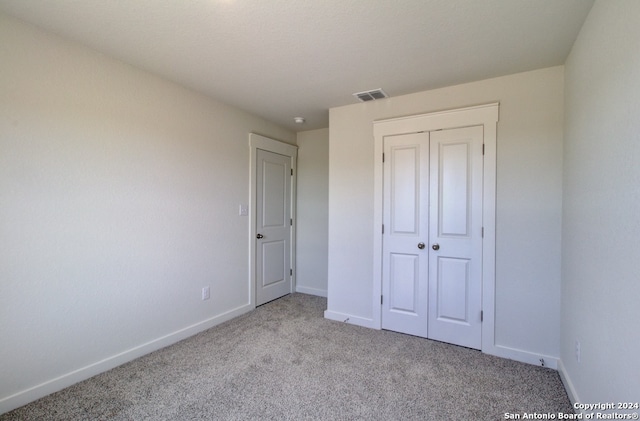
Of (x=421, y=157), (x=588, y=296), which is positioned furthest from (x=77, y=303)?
(x=588, y=296)

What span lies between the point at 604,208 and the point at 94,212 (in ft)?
10.3

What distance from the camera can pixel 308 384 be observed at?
203cm

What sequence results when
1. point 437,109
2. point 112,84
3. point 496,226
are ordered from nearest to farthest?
point 112,84 → point 496,226 → point 437,109

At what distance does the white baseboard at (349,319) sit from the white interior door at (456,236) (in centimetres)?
61

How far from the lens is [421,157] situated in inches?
109

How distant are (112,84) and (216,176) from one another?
1.16m

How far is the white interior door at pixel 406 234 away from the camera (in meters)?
2.77

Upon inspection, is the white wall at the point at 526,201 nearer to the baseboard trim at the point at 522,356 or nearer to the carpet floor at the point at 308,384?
the baseboard trim at the point at 522,356

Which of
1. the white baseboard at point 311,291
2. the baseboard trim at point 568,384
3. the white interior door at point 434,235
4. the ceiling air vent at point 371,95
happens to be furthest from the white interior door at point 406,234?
the white baseboard at point 311,291

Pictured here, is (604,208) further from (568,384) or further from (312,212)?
(312,212)

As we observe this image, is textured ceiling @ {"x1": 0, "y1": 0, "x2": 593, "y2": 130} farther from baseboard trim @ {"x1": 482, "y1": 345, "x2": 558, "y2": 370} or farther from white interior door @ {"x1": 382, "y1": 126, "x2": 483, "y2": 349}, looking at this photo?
baseboard trim @ {"x1": 482, "y1": 345, "x2": 558, "y2": 370}

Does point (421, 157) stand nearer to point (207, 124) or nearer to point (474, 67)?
point (474, 67)

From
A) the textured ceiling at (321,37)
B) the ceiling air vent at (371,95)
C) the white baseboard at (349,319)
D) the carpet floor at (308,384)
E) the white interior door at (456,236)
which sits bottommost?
the carpet floor at (308,384)

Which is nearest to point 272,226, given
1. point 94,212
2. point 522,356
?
point 94,212
